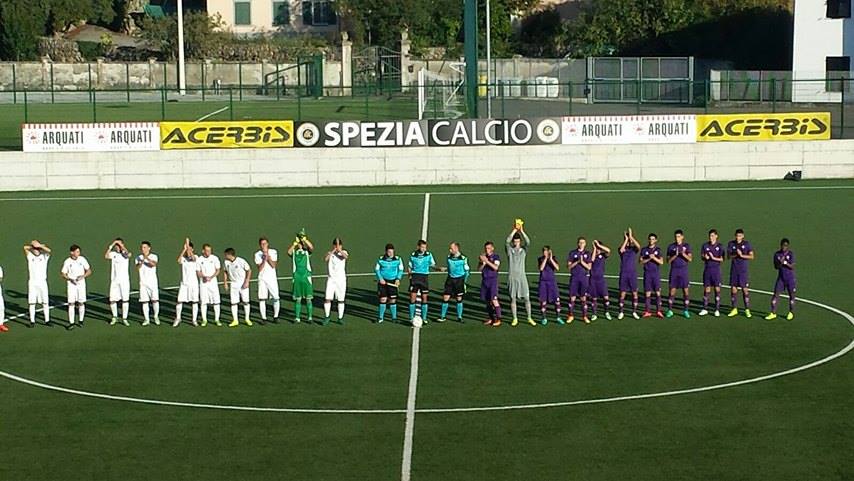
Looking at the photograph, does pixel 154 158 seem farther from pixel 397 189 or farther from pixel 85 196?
pixel 397 189

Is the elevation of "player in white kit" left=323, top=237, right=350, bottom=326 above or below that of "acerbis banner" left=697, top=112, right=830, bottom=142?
below

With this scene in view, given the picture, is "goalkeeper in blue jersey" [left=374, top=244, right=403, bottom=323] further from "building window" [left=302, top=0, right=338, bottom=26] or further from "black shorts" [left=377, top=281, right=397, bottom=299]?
"building window" [left=302, top=0, right=338, bottom=26]

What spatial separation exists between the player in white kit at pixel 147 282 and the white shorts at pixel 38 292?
162 centimetres

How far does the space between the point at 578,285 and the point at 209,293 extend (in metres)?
6.22

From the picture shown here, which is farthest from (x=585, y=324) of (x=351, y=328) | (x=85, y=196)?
(x=85, y=196)

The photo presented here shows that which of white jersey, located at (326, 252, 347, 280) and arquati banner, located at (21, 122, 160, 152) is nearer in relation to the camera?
white jersey, located at (326, 252, 347, 280)

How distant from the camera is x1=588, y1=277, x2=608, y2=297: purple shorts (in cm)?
2322

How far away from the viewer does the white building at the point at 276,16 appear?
9575cm

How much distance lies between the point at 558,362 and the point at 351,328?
4.15 m

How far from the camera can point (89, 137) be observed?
1610 inches

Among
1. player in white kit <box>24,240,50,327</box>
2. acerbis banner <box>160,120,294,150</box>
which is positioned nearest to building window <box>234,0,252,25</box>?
acerbis banner <box>160,120,294,150</box>

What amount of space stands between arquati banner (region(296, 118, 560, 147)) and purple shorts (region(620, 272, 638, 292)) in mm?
17910

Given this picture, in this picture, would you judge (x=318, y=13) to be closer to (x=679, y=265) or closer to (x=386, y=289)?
(x=386, y=289)

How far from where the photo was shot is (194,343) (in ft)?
71.7
